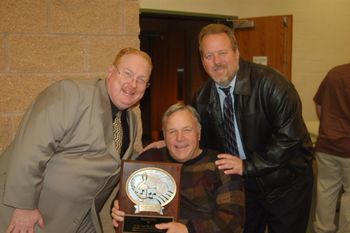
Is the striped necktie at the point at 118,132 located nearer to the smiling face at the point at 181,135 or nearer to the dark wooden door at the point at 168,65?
the smiling face at the point at 181,135

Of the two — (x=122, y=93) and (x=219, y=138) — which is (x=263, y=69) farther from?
(x=122, y=93)

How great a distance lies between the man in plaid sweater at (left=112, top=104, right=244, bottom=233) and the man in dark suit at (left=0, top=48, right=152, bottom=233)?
7.8 inches

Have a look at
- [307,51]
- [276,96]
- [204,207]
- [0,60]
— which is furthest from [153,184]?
[307,51]

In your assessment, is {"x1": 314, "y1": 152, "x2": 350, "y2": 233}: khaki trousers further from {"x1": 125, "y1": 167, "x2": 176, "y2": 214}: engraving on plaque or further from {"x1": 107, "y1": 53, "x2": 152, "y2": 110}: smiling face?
{"x1": 107, "y1": 53, "x2": 152, "y2": 110}: smiling face

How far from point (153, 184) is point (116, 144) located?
25 centimetres

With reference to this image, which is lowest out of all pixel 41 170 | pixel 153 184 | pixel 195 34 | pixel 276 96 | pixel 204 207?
pixel 204 207

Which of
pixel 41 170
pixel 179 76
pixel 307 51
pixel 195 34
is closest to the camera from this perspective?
pixel 41 170

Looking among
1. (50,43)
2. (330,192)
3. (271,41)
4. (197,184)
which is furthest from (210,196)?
(271,41)

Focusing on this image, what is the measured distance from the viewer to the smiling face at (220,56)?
1.87 meters

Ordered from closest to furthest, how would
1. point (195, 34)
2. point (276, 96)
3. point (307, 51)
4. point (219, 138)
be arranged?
point (276, 96)
point (219, 138)
point (307, 51)
point (195, 34)

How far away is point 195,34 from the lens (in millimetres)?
5586

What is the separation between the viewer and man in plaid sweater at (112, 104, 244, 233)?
1644 mm

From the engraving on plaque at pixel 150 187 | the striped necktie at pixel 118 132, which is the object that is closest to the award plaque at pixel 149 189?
the engraving on plaque at pixel 150 187

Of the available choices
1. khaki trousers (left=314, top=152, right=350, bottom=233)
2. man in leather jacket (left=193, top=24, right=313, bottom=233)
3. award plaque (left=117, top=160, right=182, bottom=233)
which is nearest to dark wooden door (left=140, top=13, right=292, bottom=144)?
khaki trousers (left=314, top=152, right=350, bottom=233)
